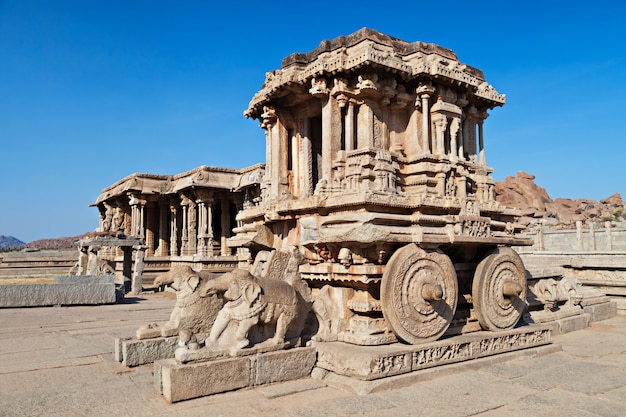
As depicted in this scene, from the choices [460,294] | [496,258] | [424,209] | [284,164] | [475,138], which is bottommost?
[460,294]

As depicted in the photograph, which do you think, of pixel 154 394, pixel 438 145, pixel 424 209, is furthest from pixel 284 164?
pixel 154 394

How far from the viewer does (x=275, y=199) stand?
8.17 meters

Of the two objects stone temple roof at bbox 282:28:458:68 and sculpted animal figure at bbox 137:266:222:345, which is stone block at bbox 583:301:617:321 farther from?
sculpted animal figure at bbox 137:266:222:345

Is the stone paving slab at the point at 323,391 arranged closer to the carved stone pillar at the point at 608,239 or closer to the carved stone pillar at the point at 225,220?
the carved stone pillar at the point at 608,239

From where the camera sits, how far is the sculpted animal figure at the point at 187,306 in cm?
579

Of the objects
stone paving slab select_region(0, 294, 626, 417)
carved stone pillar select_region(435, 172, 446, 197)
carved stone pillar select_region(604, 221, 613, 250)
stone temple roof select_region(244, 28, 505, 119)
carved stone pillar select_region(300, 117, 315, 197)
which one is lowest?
stone paving slab select_region(0, 294, 626, 417)

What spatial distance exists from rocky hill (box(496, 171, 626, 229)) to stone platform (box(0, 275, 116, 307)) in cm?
3992

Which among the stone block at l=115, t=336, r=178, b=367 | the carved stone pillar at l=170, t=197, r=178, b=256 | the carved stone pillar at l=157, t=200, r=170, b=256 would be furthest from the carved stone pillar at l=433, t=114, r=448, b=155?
the carved stone pillar at l=157, t=200, r=170, b=256

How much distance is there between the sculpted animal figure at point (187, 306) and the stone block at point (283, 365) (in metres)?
1.20

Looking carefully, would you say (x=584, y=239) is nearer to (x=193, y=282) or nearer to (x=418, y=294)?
(x=418, y=294)

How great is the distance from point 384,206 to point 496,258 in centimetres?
195

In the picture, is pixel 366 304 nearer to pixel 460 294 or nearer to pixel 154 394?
pixel 460 294

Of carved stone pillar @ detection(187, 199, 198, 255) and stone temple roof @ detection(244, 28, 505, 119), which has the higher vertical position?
stone temple roof @ detection(244, 28, 505, 119)

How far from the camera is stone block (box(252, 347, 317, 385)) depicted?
16.2ft
